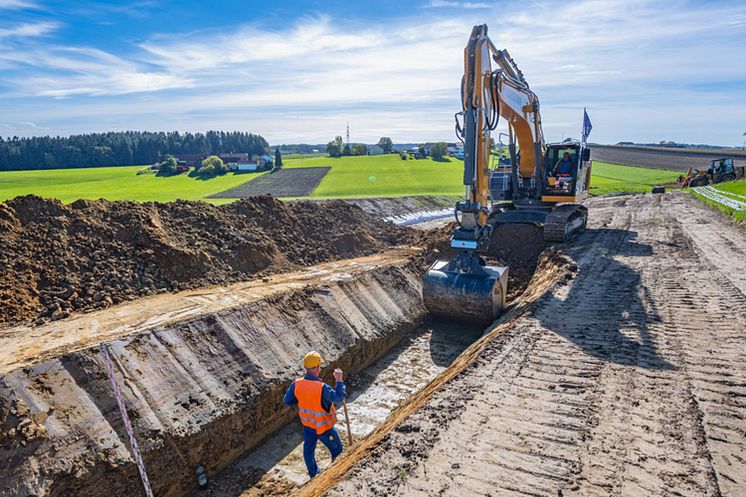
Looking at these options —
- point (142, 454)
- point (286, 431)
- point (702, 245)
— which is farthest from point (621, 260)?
point (142, 454)

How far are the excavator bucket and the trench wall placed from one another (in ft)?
6.10

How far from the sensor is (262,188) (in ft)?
124

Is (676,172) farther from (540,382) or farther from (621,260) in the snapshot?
(540,382)

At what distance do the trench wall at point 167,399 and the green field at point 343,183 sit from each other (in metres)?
22.8

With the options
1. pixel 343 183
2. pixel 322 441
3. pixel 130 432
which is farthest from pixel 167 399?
pixel 343 183

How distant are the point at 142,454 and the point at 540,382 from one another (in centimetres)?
519

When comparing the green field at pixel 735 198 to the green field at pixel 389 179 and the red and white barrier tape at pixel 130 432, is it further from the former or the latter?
the red and white barrier tape at pixel 130 432

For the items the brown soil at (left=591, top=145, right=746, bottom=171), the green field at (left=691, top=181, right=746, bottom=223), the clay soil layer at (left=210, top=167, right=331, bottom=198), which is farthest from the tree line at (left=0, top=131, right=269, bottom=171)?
the green field at (left=691, top=181, right=746, bottom=223)

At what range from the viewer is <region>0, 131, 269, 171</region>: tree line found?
213 ft

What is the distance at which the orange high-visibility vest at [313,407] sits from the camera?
5.22m

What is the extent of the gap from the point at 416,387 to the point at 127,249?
703 centimetres

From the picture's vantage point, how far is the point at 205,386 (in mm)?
6809

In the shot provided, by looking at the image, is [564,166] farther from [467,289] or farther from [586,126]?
[467,289]

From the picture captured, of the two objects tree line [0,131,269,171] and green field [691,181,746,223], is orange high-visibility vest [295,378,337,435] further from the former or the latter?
tree line [0,131,269,171]
